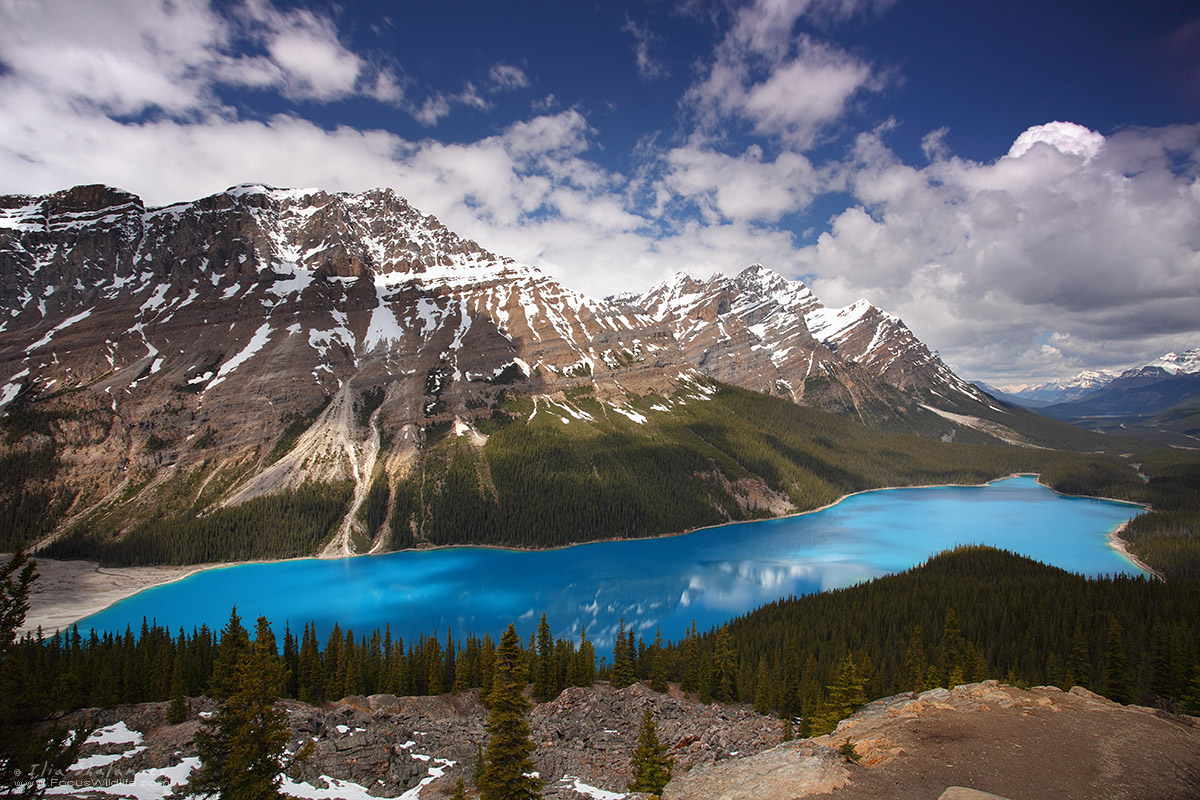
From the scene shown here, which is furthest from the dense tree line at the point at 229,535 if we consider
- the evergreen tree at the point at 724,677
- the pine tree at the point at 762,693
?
the pine tree at the point at 762,693

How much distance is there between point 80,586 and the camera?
91125 mm

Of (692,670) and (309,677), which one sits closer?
(309,677)

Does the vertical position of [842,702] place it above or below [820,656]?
above

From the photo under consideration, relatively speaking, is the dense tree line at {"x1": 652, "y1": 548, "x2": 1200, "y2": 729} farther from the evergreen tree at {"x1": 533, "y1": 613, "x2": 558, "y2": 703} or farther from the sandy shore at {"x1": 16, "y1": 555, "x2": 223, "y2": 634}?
the sandy shore at {"x1": 16, "y1": 555, "x2": 223, "y2": 634}

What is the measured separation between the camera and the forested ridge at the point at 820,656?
43031 millimetres

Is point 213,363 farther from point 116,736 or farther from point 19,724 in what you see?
point 19,724

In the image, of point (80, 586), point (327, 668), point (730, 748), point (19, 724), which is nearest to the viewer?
point (19, 724)

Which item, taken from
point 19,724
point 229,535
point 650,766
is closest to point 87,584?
point 229,535

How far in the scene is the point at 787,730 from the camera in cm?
3391

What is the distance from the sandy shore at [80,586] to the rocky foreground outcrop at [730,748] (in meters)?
64.4

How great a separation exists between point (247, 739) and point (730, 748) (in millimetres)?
24292

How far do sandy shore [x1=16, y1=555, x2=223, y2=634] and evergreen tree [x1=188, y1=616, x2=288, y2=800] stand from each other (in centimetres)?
7986

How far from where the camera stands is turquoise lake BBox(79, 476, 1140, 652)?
77062 mm

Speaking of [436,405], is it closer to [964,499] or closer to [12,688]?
[12,688]
